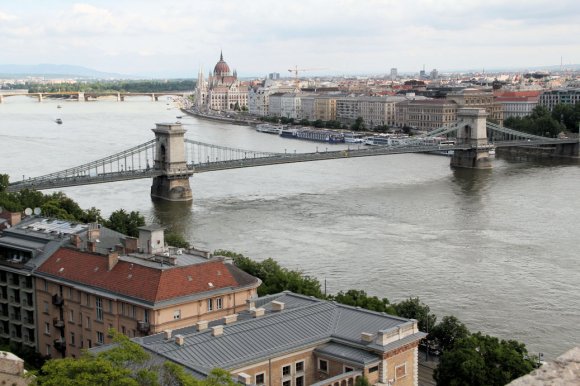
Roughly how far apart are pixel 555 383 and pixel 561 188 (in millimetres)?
31501

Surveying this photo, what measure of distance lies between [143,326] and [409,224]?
1520 centimetres

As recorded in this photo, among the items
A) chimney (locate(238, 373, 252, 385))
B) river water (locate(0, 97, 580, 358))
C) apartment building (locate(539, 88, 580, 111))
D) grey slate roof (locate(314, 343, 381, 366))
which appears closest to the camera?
chimney (locate(238, 373, 252, 385))

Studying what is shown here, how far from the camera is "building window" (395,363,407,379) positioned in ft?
34.1

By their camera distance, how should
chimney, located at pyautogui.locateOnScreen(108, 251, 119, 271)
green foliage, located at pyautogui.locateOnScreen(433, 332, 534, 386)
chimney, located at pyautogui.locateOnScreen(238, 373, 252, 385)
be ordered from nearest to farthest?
chimney, located at pyautogui.locateOnScreen(238, 373, 252, 385) → green foliage, located at pyautogui.locateOnScreen(433, 332, 534, 386) → chimney, located at pyautogui.locateOnScreen(108, 251, 119, 271)

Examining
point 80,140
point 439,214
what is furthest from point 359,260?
point 80,140

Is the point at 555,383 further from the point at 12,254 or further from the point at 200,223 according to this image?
the point at 200,223

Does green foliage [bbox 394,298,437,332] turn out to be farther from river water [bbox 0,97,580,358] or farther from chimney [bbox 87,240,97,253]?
chimney [bbox 87,240,97,253]

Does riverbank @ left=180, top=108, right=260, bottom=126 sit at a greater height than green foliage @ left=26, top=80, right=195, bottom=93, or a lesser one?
lesser

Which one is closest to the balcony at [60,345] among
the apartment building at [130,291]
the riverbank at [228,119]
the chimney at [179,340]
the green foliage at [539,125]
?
the apartment building at [130,291]

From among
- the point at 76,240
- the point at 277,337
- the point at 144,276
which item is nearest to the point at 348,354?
the point at 277,337

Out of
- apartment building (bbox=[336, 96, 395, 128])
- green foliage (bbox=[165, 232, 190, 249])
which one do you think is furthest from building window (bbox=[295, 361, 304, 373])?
apartment building (bbox=[336, 96, 395, 128])

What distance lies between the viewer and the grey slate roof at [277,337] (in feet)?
31.6

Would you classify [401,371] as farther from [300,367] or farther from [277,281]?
[277,281]

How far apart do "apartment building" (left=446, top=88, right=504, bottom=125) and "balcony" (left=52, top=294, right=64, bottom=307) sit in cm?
5356
